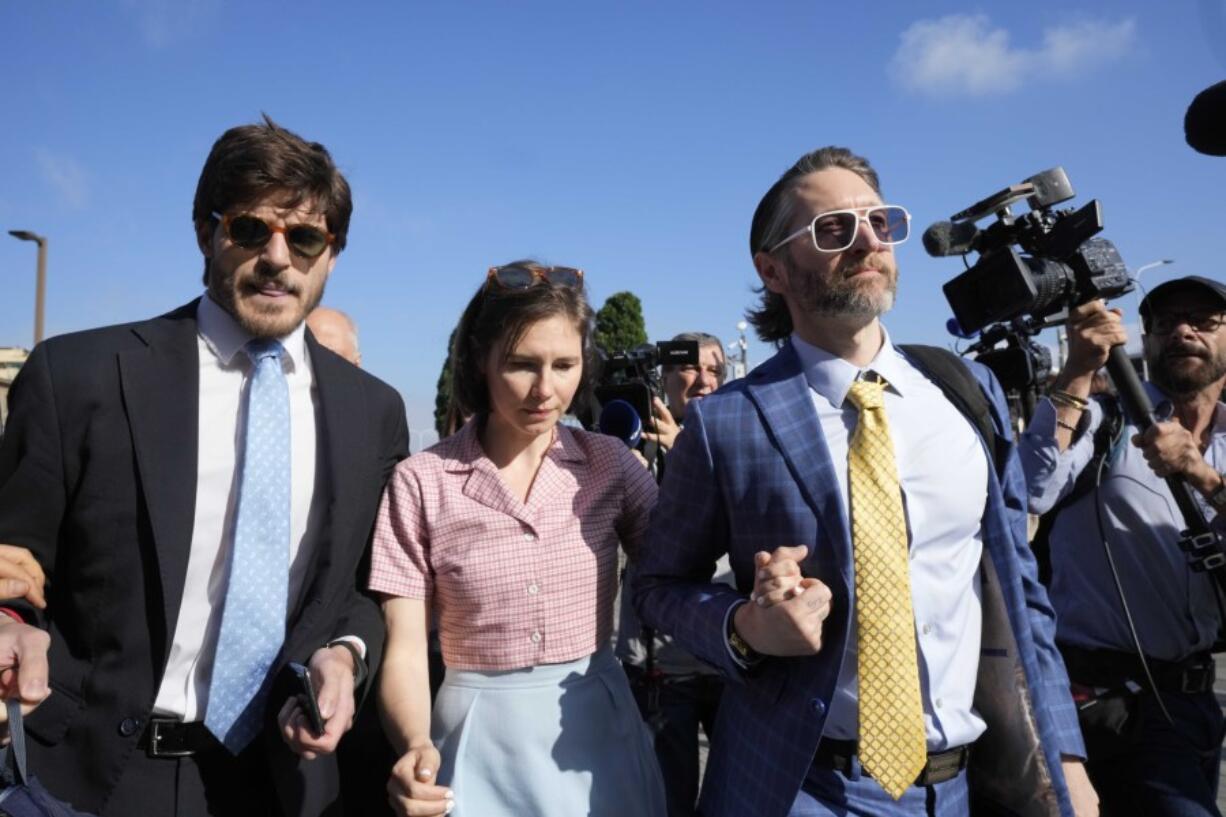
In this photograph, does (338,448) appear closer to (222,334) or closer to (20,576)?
(222,334)

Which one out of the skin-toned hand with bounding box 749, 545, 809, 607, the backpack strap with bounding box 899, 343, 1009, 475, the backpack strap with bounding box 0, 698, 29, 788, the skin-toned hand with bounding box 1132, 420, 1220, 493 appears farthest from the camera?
the skin-toned hand with bounding box 1132, 420, 1220, 493

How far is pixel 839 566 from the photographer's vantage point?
1797 millimetres

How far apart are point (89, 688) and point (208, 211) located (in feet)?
3.57

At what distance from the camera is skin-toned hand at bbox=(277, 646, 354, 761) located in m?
1.68

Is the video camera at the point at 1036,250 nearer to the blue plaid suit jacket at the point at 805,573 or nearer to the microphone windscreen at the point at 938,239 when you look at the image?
the microphone windscreen at the point at 938,239

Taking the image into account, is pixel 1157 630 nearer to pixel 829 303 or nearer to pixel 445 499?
pixel 829 303

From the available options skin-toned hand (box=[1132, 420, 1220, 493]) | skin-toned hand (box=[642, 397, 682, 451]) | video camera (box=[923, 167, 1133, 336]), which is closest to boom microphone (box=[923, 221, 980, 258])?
video camera (box=[923, 167, 1133, 336])

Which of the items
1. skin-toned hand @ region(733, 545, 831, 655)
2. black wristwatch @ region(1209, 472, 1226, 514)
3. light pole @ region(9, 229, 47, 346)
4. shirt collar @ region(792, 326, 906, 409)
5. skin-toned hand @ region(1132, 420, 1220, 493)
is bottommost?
skin-toned hand @ region(733, 545, 831, 655)

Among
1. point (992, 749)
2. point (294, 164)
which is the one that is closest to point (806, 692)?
point (992, 749)

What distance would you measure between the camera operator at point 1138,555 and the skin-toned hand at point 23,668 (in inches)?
105

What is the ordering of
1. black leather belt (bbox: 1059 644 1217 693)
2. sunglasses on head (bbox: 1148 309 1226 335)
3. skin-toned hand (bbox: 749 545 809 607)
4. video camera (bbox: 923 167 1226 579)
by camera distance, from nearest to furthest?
1. skin-toned hand (bbox: 749 545 809 607)
2. video camera (bbox: 923 167 1226 579)
3. black leather belt (bbox: 1059 644 1217 693)
4. sunglasses on head (bbox: 1148 309 1226 335)

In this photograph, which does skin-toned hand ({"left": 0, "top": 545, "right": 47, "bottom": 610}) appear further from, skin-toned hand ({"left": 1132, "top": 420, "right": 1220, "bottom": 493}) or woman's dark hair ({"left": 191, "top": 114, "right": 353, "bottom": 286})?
skin-toned hand ({"left": 1132, "top": 420, "right": 1220, "bottom": 493})

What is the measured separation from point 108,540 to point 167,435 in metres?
0.24

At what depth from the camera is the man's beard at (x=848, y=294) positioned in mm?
2027
